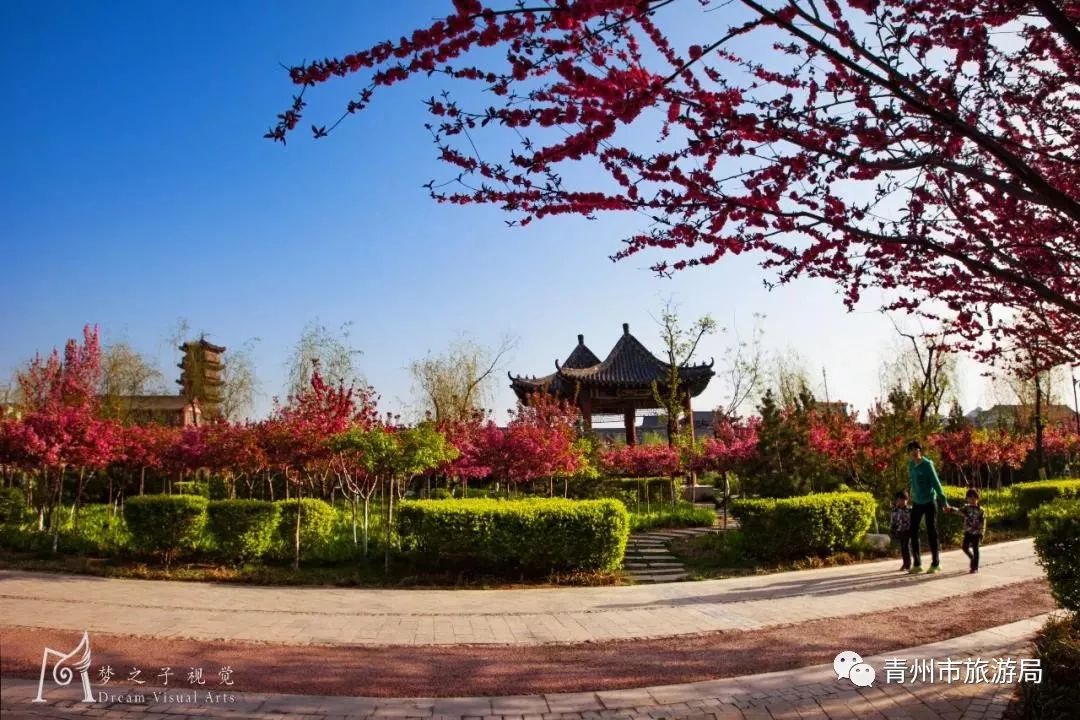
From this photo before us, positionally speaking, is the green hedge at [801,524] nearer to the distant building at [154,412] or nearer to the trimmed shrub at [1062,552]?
A: the trimmed shrub at [1062,552]

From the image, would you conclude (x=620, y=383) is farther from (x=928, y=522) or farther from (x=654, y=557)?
(x=928, y=522)

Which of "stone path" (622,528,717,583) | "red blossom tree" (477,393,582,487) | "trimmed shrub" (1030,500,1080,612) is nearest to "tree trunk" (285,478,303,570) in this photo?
"red blossom tree" (477,393,582,487)

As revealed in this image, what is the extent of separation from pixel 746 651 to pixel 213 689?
383 centimetres

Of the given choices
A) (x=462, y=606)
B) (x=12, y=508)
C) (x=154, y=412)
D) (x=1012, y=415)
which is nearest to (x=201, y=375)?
(x=154, y=412)

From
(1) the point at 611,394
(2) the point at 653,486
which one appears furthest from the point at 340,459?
(1) the point at 611,394

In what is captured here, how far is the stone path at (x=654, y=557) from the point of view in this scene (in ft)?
31.9

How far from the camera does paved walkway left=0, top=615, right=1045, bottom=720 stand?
13.2 ft

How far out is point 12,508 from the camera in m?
13.0

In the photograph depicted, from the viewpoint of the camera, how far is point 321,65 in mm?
3004

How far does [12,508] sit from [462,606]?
10.5 meters

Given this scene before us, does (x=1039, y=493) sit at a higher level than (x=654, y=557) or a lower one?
higher

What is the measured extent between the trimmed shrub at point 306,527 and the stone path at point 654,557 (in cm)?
444

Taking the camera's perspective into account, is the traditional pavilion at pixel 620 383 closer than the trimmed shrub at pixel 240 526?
No

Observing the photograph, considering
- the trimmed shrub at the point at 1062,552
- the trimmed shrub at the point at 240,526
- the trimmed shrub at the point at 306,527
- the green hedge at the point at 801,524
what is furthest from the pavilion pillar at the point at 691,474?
the trimmed shrub at the point at 1062,552
